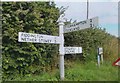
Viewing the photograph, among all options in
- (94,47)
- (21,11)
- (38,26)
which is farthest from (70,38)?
(21,11)

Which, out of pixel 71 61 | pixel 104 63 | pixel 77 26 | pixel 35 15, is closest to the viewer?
pixel 77 26

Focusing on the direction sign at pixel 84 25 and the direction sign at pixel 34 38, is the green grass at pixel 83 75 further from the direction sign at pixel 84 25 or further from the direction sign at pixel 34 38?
the direction sign at pixel 84 25

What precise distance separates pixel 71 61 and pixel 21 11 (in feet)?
11.3

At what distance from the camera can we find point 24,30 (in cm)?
729

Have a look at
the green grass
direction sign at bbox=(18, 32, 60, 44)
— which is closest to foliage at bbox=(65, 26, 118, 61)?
the green grass

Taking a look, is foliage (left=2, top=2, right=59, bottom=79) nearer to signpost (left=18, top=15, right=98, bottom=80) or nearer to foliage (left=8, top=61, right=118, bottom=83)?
foliage (left=8, top=61, right=118, bottom=83)

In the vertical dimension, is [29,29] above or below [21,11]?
below

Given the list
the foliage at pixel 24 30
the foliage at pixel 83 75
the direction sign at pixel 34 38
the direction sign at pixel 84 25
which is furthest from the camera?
the foliage at pixel 83 75

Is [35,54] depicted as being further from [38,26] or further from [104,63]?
[104,63]

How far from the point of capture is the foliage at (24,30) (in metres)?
6.89

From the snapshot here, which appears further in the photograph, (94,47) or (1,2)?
(94,47)

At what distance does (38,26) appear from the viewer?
7.57m

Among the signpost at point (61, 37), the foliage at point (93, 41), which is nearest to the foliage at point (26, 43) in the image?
the signpost at point (61, 37)

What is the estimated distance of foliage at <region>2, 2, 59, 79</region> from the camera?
6891 mm
